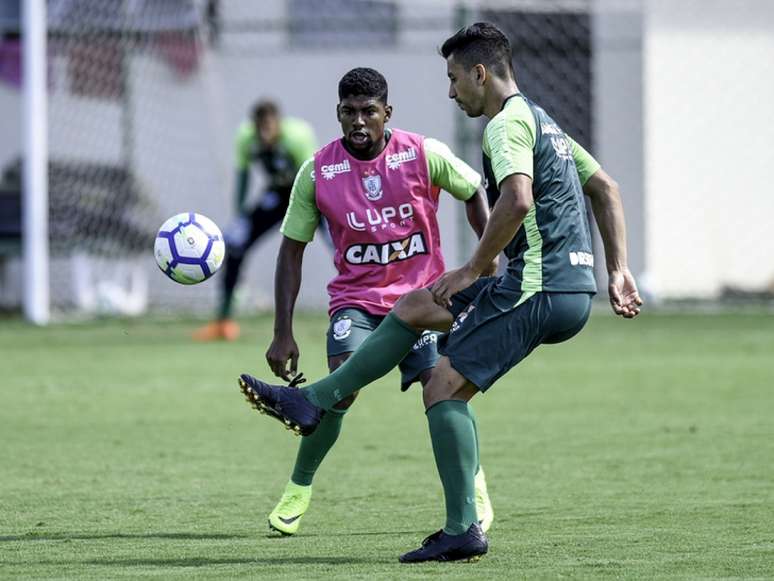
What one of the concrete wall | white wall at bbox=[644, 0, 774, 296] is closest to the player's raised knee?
the concrete wall

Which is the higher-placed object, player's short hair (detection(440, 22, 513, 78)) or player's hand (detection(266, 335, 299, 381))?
player's short hair (detection(440, 22, 513, 78))

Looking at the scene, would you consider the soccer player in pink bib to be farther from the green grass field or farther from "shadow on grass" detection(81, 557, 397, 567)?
"shadow on grass" detection(81, 557, 397, 567)

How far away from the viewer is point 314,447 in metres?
6.77

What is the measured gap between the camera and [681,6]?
70.4 feet

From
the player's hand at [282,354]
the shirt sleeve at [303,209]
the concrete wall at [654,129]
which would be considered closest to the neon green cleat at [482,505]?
the player's hand at [282,354]

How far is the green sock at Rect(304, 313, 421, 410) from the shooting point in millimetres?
5934

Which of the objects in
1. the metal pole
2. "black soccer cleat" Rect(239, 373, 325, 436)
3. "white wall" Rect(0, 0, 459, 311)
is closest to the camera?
"black soccer cleat" Rect(239, 373, 325, 436)

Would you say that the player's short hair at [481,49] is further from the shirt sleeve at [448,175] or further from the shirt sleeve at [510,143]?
the shirt sleeve at [448,175]

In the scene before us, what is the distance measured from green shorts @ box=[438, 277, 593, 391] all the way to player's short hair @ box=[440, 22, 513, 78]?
0.78 m

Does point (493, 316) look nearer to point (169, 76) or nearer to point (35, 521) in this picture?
point (35, 521)

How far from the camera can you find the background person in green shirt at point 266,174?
15.6m

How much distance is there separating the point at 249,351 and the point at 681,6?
9376mm

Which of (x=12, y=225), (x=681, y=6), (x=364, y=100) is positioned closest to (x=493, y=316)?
(x=364, y=100)

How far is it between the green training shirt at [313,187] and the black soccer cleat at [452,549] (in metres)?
1.61
